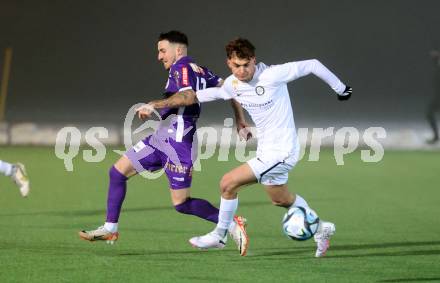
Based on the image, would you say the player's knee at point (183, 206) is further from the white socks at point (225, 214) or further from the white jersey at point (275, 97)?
the white jersey at point (275, 97)

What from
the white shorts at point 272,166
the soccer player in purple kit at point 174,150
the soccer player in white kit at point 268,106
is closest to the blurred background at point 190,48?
the soccer player in purple kit at point 174,150

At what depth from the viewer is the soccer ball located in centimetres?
729

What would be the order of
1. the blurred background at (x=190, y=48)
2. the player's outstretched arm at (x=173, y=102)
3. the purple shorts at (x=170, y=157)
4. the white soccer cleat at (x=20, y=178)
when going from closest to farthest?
the player's outstretched arm at (x=173, y=102) < the purple shorts at (x=170, y=157) < the white soccer cleat at (x=20, y=178) < the blurred background at (x=190, y=48)

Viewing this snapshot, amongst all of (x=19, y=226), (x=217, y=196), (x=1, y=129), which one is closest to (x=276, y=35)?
(x=1, y=129)

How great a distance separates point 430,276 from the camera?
6.84m

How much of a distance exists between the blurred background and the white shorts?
43.1ft

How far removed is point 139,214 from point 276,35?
1111 centimetres

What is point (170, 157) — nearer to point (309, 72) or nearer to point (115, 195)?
point (115, 195)

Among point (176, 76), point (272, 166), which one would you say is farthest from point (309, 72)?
point (176, 76)

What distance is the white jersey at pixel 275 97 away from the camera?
293 inches

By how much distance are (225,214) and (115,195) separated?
3.38 feet

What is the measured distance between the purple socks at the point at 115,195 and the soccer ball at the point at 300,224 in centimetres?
156

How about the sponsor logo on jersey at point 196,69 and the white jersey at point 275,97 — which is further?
the sponsor logo on jersey at point 196,69

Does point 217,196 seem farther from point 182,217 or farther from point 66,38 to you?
point 66,38
